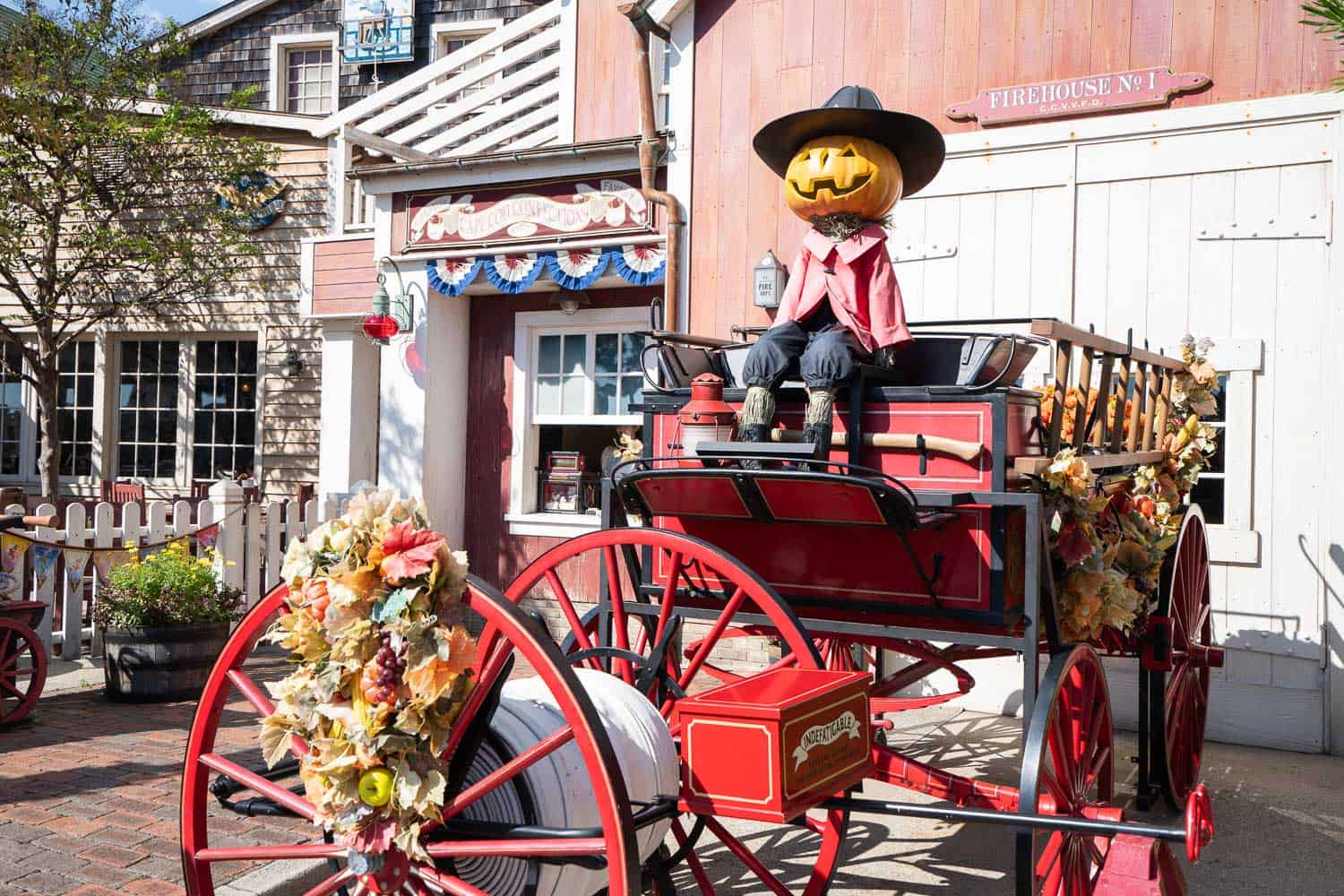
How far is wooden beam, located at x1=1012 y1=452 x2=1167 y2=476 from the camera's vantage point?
3.58 metres

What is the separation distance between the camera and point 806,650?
11.0 ft

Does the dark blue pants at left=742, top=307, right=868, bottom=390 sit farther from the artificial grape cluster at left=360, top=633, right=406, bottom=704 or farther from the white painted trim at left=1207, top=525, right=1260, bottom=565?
the white painted trim at left=1207, top=525, right=1260, bottom=565

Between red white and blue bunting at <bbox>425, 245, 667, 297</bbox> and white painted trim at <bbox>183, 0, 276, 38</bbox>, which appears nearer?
red white and blue bunting at <bbox>425, 245, 667, 297</bbox>

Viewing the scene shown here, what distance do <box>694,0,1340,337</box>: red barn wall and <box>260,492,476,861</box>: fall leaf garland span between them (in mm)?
5346

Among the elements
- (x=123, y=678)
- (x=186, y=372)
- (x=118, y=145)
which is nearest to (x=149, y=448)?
(x=186, y=372)

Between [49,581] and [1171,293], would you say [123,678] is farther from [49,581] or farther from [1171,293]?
[1171,293]

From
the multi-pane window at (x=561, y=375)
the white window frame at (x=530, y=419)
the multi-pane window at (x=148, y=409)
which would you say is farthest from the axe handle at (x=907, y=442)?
the multi-pane window at (x=148, y=409)

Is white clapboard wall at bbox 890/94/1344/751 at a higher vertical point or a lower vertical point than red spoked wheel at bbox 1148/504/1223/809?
higher

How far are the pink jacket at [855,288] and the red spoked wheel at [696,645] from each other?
939 millimetres

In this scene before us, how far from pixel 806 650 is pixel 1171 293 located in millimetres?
4227

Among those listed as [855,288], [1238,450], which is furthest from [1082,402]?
[1238,450]

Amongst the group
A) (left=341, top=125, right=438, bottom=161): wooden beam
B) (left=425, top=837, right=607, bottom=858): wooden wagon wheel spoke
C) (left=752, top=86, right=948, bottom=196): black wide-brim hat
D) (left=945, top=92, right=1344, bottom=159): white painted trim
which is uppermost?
(left=341, top=125, right=438, bottom=161): wooden beam

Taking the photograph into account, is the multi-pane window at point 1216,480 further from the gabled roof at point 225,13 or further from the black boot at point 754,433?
the gabled roof at point 225,13

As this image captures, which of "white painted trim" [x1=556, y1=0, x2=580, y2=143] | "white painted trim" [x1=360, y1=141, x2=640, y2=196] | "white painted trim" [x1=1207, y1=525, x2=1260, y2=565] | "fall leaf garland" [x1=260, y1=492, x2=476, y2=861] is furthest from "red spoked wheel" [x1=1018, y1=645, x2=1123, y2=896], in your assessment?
"white painted trim" [x1=556, y1=0, x2=580, y2=143]
